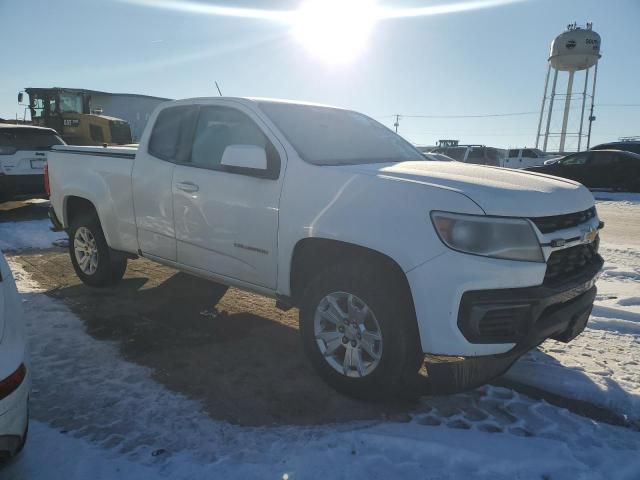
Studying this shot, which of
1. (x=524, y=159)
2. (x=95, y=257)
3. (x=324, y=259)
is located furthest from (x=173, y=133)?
(x=524, y=159)

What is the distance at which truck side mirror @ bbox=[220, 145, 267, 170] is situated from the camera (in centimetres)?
316

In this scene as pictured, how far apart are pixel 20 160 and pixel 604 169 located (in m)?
17.4

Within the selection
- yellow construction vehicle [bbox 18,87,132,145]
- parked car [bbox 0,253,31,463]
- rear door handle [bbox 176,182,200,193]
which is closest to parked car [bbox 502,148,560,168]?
yellow construction vehicle [bbox 18,87,132,145]

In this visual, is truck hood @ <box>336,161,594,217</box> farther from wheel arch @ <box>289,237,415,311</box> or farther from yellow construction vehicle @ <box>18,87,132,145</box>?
yellow construction vehicle @ <box>18,87,132,145</box>

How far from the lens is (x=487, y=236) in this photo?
2.44 m

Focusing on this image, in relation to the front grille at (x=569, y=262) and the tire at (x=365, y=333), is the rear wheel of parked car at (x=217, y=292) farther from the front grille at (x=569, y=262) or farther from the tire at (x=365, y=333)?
the front grille at (x=569, y=262)

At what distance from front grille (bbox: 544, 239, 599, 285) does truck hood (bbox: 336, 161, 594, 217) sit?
24cm

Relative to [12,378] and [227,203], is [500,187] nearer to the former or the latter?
[227,203]

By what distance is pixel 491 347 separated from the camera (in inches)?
97.0

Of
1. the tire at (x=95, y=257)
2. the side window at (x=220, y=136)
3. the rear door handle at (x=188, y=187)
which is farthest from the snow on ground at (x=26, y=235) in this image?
the side window at (x=220, y=136)

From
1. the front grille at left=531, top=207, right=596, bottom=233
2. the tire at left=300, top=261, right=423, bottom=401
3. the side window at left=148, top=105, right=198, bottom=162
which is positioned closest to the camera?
the front grille at left=531, top=207, right=596, bottom=233

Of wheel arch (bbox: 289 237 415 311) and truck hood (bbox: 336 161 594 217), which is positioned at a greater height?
truck hood (bbox: 336 161 594 217)

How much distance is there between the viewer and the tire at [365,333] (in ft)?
8.71

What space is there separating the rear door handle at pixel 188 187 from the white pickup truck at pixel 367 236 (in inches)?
0.6
